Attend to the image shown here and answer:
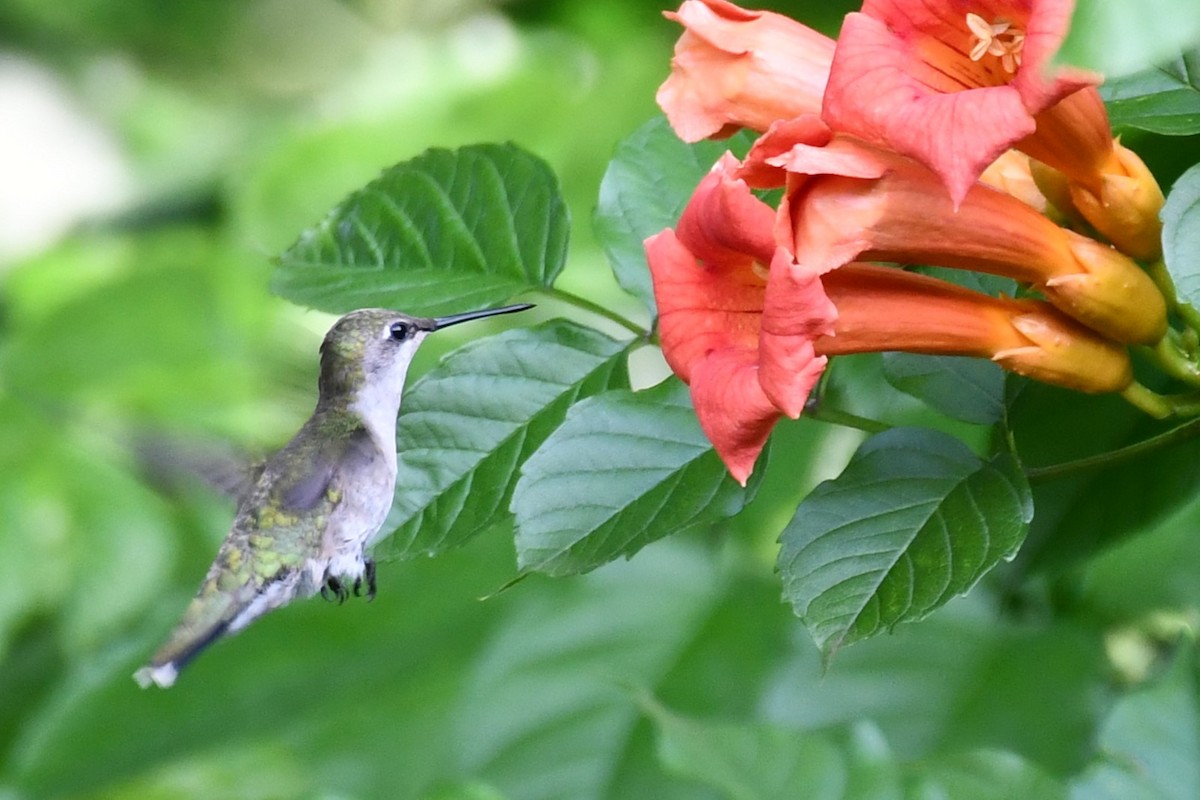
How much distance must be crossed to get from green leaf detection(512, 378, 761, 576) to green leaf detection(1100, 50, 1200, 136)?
31cm

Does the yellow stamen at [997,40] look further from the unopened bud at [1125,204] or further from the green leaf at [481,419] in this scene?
the green leaf at [481,419]

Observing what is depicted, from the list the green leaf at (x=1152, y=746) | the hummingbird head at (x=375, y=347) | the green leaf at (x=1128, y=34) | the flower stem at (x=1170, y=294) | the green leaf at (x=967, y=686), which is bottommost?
the green leaf at (x=967, y=686)

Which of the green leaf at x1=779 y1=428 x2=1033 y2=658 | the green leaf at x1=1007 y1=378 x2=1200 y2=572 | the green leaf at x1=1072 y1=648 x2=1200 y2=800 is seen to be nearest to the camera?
the green leaf at x1=779 y1=428 x2=1033 y2=658

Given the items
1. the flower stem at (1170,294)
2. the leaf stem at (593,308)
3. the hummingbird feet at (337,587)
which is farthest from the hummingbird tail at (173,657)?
the flower stem at (1170,294)

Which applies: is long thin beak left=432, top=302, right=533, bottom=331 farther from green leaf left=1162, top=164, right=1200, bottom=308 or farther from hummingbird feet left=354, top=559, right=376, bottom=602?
green leaf left=1162, top=164, right=1200, bottom=308

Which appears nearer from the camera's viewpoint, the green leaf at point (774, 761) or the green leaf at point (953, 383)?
the green leaf at point (953, 383)

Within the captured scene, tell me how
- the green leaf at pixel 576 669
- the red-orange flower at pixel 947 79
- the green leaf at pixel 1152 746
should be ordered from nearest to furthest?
the red-orange flower at pixel 947 79, the green leaf at pixel 1152 746, the green leaf at pixel 576 669

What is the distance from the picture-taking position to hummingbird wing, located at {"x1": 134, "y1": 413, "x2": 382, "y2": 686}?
0.90 m

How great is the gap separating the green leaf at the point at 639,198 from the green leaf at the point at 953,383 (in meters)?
0.18

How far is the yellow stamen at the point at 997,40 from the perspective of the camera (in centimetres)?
74

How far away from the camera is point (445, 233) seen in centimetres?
95

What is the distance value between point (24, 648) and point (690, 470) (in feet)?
8.02

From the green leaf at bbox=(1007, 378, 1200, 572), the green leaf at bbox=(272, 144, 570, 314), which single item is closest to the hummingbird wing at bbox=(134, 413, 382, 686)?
the green leaf at bbox=(272, 144, 570, 314)

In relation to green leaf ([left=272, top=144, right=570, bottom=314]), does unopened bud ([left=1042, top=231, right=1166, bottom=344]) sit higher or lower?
lower
